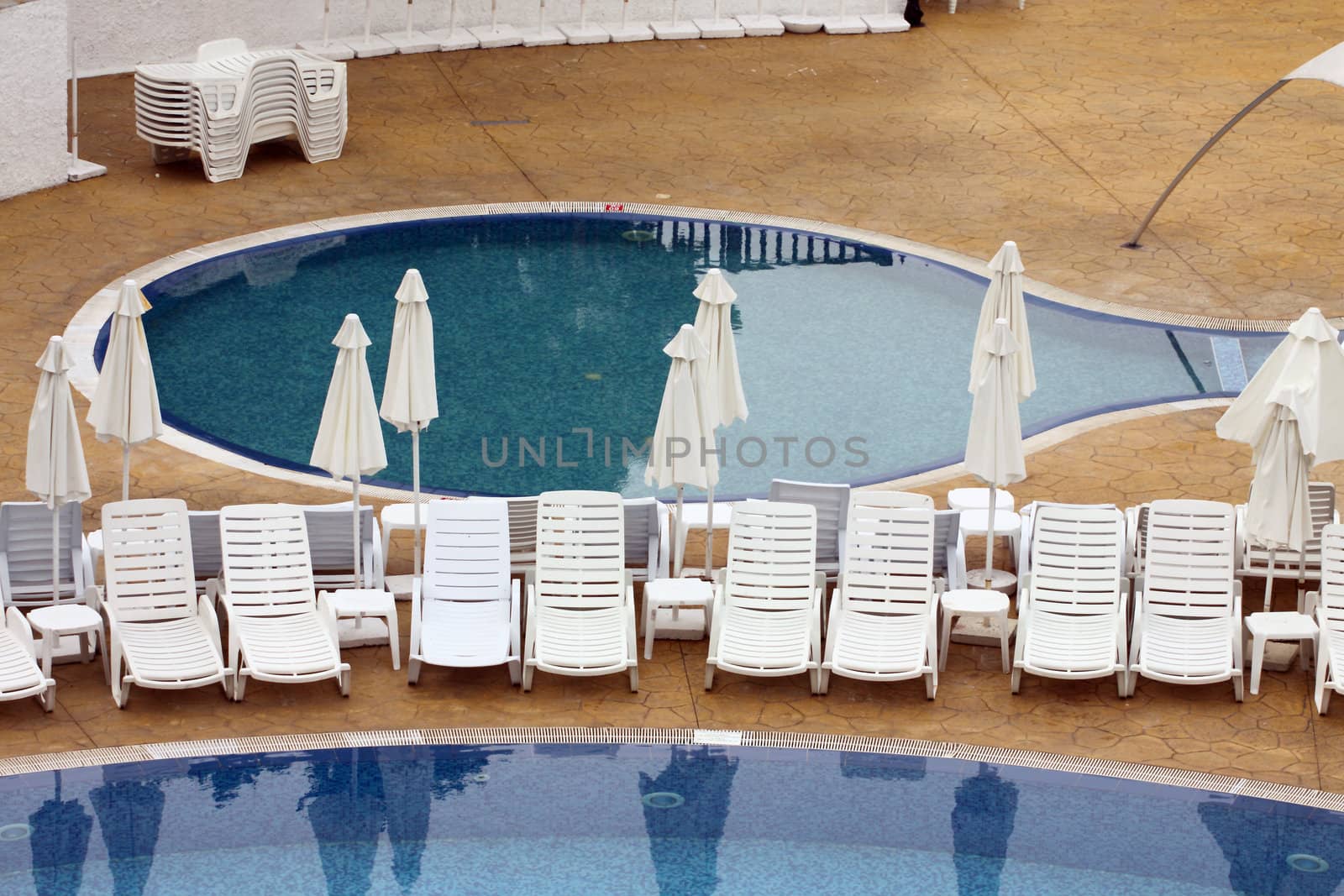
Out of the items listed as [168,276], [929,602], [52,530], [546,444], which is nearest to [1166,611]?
[929,602]

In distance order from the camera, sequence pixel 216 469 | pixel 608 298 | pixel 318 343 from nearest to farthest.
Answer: pixel 216 469, pixel 318 343, pixel 608 298

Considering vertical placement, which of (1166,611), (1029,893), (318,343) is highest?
(318,343)

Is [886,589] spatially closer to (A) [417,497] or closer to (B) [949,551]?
(B) [949,551]

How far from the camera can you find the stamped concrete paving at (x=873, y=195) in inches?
440

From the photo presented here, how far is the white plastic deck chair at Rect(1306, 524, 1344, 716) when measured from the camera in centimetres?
1120

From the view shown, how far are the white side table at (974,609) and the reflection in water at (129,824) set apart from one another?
15.3ft

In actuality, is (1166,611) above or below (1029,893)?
above

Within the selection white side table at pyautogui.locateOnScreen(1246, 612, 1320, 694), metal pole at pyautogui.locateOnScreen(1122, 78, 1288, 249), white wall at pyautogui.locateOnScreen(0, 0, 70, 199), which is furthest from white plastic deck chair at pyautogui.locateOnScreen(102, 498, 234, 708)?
metal pole at pyautogui.locateOnScreen(1122, 78, 1288, 249)

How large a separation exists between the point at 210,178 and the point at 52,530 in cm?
875

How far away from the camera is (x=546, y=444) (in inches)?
584

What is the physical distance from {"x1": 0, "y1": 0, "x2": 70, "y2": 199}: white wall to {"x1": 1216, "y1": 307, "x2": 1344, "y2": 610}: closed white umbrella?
12.2 metres

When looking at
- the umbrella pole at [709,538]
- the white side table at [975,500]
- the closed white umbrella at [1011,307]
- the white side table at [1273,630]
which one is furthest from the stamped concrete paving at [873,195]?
the closed white umbrella at [1011,307]

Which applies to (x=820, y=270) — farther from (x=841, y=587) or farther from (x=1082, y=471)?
(x=841, y=587)

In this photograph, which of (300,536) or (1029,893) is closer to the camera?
(1029,893)
